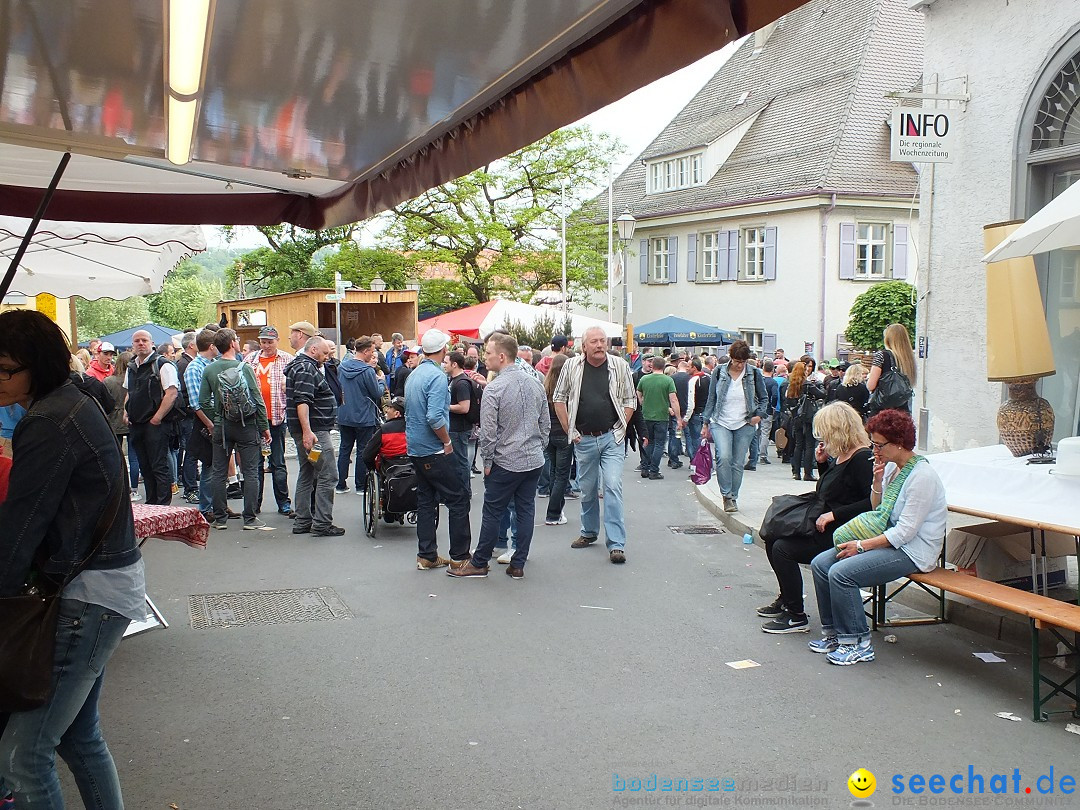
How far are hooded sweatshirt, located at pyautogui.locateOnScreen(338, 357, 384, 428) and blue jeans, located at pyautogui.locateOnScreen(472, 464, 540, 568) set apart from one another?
380 cm

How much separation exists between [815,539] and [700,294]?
31243mm

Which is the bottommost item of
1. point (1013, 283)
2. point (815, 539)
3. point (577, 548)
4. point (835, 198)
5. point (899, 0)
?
point (577, 548)

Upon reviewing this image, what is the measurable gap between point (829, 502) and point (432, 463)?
3316 millimetres

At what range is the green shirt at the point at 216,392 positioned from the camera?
9.83m

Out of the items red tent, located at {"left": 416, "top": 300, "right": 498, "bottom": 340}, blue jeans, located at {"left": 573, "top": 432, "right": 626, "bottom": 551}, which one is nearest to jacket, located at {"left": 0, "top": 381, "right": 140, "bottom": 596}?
blue jeans, located at {"left": 573, "top": 432, "right": 626, "bottom": 551}

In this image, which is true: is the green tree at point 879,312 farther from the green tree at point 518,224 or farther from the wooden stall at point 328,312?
the green tree at point 518,224

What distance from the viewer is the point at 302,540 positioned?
31.7ft

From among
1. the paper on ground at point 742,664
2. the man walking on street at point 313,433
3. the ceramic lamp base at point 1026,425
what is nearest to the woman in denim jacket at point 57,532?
the paper on ground at point 742,664

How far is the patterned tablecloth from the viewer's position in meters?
5.92

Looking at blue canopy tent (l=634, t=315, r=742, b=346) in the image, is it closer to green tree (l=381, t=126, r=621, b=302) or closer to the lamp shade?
green tree (l=381, t=126, r=621, b=302)

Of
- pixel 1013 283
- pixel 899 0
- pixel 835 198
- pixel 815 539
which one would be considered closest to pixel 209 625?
pixel 815 539

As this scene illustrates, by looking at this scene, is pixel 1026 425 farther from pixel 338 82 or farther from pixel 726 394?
pixel 338 82

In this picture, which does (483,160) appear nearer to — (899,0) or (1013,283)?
(1013,283)

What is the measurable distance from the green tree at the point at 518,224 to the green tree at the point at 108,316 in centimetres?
4524
